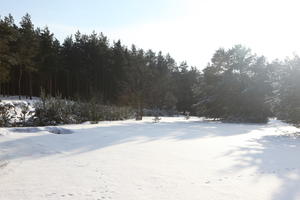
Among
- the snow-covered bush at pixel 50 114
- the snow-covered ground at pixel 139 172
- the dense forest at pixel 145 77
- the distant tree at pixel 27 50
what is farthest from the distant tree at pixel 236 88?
the distant tree at pixel 27 50

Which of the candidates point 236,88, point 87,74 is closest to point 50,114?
point 236,88

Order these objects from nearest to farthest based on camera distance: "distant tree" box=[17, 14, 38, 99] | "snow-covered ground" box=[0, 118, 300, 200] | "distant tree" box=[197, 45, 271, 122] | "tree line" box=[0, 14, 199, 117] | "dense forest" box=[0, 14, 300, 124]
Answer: "snow-covered ground" box=[0, 118, 300, 200]
"dense forest" box=[0, 14, 300, 124]
"distant tree" box=[197, 45, 271, 122]
"distant tree" box=[17, 14, 38, 99]
"tree line" box=[0, 14, 199, 117]

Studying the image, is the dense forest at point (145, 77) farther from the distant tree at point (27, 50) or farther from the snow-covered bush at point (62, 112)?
the snow-covered bush at point (62, 112)

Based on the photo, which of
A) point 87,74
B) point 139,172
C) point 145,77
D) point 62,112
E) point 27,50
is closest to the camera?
point 139,172

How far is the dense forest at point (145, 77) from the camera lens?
59.2 ft

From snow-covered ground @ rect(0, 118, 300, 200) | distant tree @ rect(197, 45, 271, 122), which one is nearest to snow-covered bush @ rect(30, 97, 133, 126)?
snow-covered ground @ rect(0, 118, 300, 200)

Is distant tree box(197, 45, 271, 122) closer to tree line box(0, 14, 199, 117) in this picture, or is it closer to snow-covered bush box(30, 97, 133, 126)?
snow-covered bush box(30, 97, 133, 126)

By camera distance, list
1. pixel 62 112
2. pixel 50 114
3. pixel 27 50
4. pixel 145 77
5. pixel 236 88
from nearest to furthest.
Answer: pixel 50 114
pixel 62 112
pixel 236 88
pixel 27 50
pixel 145 77

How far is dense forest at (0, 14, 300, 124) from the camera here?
59.2ft

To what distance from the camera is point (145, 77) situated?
3922cm

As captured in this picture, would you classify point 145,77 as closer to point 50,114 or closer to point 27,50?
point 27,50

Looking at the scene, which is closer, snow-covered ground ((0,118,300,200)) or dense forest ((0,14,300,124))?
snow-covered ground ((0,118,300,200))

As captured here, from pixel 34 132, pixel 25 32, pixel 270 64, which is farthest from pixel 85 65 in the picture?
pixel 34 132

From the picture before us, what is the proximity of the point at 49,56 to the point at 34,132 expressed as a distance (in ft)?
106
